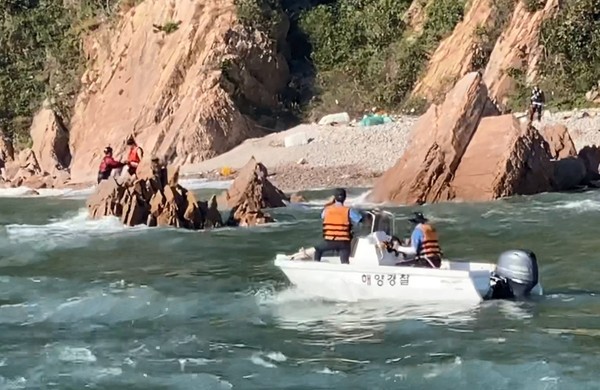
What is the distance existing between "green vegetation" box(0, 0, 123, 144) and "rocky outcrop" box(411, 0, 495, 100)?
687 inches

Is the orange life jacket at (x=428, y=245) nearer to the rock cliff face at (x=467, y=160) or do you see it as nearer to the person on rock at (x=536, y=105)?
the rock cliff face at (x=467, y=160)

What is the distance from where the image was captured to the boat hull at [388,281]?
1653 cm

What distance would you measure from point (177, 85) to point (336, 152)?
11289mm

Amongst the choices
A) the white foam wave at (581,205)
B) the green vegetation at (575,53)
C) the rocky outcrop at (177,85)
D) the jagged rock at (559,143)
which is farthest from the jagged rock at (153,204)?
the green vegetation at (575,53)

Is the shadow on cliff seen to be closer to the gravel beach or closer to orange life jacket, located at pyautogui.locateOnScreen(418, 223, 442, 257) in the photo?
the gravel beach

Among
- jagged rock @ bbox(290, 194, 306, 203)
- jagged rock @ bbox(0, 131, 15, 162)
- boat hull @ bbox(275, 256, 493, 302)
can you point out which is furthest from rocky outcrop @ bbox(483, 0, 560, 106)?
boat hull @ bbox(275, 256, 493, 302)

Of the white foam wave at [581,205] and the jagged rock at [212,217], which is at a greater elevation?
the white foam wave at [581,205]

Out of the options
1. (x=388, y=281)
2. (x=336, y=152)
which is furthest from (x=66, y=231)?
(x=336, y=152)

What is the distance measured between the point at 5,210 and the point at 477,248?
18282 mm

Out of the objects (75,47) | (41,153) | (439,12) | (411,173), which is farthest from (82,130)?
(411,173)

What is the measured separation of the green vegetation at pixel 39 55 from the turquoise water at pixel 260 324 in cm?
3122

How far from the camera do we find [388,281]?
16938 millimetres

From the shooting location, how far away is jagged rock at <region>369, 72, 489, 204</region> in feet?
98.3

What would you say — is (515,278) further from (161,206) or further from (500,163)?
(500,163)
